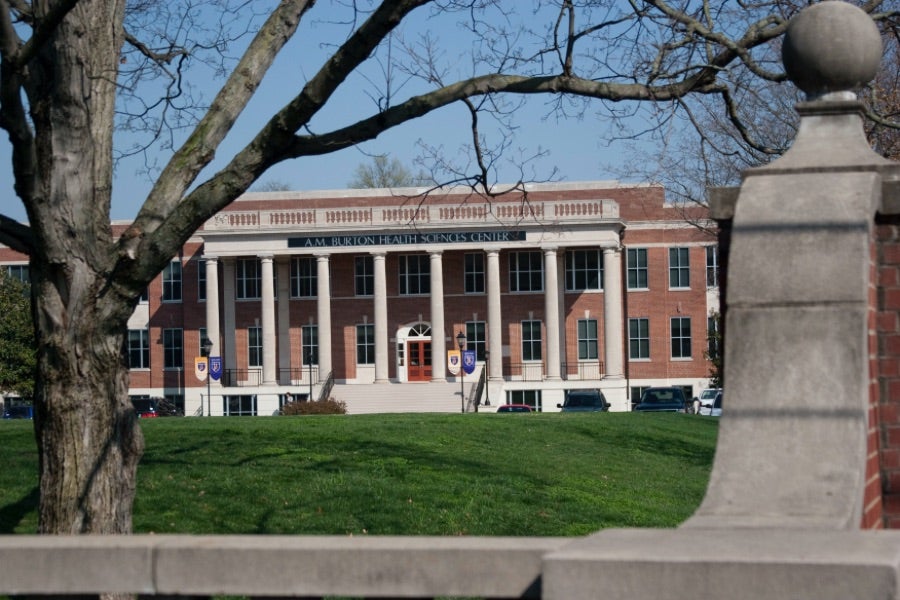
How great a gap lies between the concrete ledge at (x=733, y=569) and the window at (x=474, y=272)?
59115 mm

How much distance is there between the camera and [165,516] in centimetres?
1208

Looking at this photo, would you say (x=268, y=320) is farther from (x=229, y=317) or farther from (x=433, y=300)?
(x=433, y=300)

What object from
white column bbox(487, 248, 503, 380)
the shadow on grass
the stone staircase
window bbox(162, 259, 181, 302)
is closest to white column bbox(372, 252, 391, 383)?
the stone staircase

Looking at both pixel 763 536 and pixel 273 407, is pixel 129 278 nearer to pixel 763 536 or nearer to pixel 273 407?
pixel 763 536

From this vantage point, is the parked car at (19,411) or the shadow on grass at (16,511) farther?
the parked car at (19,411)

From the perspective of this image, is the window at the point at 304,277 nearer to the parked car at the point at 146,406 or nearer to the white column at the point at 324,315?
the white column at the point at 324,315

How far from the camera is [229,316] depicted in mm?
63062

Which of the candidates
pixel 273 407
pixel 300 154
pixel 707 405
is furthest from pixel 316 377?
pixel 300 154

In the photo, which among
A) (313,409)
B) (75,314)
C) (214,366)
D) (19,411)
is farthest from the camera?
(19,411)

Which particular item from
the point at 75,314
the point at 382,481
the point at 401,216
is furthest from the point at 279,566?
the point at 401,216

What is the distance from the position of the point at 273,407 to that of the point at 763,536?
2294 inches

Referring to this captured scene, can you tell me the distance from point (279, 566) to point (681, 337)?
6022 centimetres

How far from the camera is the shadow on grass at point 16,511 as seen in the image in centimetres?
1159

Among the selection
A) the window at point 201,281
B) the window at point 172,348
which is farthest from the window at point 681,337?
the window at point 172,348
